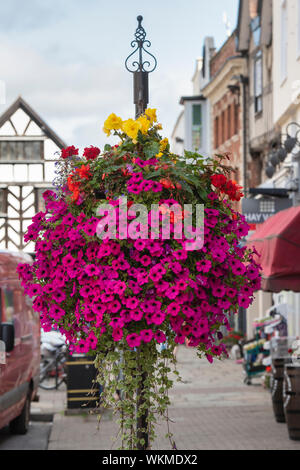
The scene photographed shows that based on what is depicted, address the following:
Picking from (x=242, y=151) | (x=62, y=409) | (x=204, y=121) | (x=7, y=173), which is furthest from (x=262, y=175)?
(x=7, y=173)

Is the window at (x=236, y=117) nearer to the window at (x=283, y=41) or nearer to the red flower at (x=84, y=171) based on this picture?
the window at (x=283, y=41)

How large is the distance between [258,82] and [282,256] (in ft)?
64.6

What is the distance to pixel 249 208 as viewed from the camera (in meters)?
18.5

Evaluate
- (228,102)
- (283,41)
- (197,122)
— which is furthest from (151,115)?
(197,122)

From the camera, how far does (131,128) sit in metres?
5.16

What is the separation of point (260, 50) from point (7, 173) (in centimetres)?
2229

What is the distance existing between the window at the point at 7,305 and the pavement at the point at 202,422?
1877 millimetres

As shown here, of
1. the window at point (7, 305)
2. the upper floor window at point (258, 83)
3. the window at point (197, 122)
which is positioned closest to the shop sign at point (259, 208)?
the window at point (7, 305)

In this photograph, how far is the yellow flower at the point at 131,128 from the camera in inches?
203

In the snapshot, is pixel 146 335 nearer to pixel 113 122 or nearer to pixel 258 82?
pixel 113 122

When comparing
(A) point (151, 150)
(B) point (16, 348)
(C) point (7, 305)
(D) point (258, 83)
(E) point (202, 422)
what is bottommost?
(E) point (202, 422)

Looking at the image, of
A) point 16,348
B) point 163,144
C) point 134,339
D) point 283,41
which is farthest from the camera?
point 283,41

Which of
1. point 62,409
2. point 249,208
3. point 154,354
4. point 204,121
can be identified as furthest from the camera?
point 204,121
